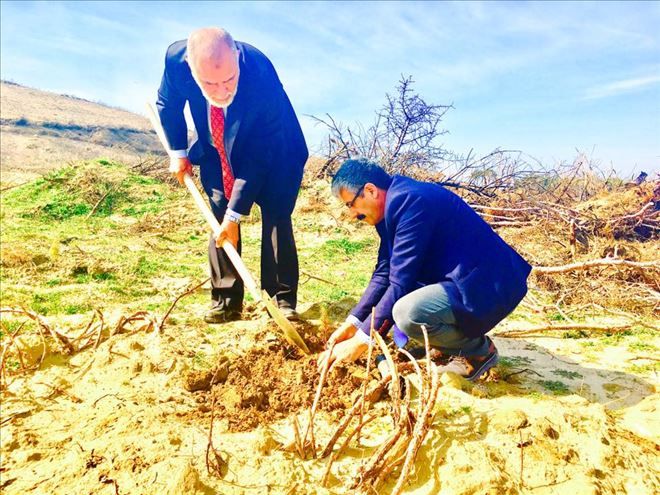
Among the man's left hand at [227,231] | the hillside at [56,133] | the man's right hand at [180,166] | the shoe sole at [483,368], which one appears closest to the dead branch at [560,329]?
the shoe sole at [483,368]

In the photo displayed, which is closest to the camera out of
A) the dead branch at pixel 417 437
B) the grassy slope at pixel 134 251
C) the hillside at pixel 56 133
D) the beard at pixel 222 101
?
the dead branch at pixel 417 437

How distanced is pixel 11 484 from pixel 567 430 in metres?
2.29

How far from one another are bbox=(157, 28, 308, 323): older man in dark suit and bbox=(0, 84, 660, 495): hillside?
423mm

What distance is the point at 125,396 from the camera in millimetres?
2549

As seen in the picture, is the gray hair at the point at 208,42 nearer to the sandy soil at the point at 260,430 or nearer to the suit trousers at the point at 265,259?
the suit trousers at the point at 265,259

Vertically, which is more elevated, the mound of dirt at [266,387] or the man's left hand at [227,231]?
the man's left hand at [227,231]

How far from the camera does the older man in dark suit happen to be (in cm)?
308

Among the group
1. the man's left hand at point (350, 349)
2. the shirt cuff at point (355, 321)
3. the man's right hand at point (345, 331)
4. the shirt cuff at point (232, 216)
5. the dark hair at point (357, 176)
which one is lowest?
the man's left hand at point (350, 349)

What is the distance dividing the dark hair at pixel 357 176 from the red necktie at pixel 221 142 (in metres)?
1.32

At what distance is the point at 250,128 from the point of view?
3.27m

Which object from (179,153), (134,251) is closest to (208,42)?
(179,153)

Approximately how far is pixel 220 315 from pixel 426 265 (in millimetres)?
1895

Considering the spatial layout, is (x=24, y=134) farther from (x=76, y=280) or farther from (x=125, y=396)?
(x=125, y=396)

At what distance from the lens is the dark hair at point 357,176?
239 cm
